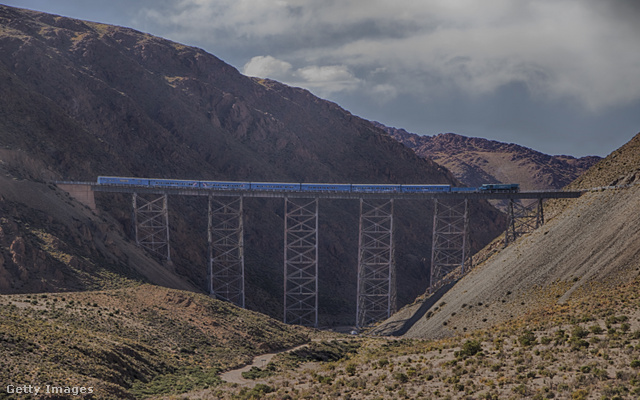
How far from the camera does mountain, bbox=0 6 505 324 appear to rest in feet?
167

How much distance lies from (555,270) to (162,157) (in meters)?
58.3

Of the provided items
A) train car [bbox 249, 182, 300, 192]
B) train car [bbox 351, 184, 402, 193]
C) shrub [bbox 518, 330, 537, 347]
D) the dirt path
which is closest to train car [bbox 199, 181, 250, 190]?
train car [bbox 249, 182, 300, 192]

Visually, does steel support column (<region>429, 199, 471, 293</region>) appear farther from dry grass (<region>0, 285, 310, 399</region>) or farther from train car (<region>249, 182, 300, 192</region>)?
dry grass (<region>0, 285, 310, 399</region>)

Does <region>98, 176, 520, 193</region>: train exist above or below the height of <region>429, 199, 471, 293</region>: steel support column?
above

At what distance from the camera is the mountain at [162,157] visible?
50750 millimetres

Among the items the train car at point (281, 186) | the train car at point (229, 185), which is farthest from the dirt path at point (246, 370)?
the train car at point (229, 185)

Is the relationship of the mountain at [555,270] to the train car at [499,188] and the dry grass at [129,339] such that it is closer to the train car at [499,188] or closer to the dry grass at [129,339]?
the train car at [499,188]

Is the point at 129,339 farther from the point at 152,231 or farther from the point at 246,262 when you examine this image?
the point at 246,262

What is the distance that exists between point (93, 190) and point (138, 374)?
110 ft

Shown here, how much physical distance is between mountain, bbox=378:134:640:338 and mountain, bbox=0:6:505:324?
24.0 m

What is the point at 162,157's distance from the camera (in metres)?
84.3

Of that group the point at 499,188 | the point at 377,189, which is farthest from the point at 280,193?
the point at 499,188

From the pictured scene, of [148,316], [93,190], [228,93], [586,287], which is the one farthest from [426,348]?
[228,93]

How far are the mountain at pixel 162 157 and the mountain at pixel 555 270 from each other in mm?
24044
